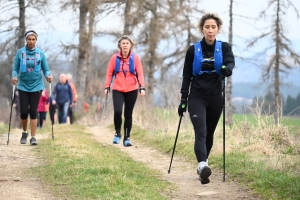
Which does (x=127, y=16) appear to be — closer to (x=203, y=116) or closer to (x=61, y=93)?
(x=61, y=93)

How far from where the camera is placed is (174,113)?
13.7m

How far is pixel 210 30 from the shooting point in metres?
6.81

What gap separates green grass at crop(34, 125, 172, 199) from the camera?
19.0 feet

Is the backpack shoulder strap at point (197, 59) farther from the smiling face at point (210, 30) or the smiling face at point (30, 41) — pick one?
the smiling face at point (30, 41)

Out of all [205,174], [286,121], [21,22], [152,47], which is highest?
[21,22]

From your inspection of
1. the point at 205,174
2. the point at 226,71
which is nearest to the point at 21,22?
the point at 226,71

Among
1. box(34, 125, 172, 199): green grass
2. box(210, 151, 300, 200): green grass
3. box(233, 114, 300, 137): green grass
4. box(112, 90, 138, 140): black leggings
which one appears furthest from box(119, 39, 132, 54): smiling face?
box(210, 151, 300, 200): green grass

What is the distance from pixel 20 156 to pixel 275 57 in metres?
25.1

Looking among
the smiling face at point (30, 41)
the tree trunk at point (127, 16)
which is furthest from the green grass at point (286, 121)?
the tree trunk at point (127, 16)

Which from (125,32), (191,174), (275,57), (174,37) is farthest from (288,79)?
(191,174)

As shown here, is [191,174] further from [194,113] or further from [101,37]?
[101,37]

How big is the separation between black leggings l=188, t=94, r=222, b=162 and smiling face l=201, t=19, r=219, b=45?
2.44 feet

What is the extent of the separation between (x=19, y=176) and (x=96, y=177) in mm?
1260

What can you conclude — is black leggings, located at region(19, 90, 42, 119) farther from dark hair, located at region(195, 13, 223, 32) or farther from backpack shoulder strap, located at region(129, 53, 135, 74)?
dark hair, located at region(195, 13, 223, 32)
